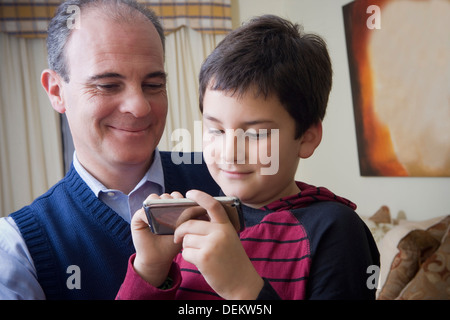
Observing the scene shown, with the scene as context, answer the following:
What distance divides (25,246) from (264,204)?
577 mm

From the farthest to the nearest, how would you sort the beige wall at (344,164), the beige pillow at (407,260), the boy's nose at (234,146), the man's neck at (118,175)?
the beige wall at (344,164), the beige pillow at (407,260), the man's neck at (118,175), the boy's nose at (234,146)

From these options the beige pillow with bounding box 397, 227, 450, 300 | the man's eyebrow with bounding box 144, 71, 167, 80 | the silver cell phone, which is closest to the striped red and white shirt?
the silver cell phone

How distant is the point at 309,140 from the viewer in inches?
35.7

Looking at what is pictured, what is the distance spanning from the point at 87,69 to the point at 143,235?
0.54m

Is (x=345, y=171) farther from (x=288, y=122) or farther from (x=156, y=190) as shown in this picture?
(x=288, y=122)

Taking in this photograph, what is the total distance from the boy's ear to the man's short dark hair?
1.94 feet

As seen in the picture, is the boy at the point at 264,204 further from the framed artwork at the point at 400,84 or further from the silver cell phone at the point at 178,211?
the framed artwork at the point at 400,84

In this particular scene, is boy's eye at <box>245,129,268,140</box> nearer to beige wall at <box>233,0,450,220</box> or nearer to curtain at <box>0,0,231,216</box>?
beige wall at <box>233,0,450,220</box>

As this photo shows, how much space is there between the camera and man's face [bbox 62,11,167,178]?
1135 mm

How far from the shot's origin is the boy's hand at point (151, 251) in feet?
2.69

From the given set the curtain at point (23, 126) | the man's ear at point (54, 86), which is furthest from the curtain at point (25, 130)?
the man's ear at point (54, 86)

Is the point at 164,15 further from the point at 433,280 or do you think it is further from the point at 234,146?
the point at 234,146

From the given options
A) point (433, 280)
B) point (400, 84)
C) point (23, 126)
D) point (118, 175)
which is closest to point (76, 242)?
point (118, 175)
